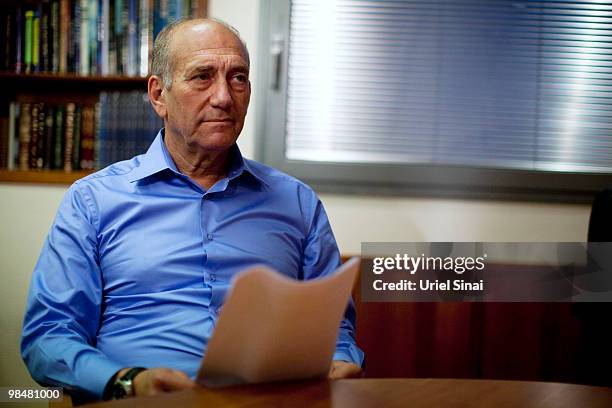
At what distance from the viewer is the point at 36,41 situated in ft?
7.70

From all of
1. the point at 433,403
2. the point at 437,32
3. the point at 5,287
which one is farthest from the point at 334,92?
the point at 433,403

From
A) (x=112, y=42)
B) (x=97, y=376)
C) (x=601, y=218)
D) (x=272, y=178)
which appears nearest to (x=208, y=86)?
(x=272, y=178)

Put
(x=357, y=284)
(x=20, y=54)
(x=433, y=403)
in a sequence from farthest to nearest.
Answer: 1. (x=20, y=54)
2. (x=357, y=284)
3. (x=433, y=403)

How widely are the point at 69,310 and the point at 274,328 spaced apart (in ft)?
2.07

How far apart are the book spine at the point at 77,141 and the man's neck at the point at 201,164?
0.86 m

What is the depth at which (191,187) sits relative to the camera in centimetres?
154

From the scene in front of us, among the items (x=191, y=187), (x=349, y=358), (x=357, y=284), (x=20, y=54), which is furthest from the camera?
(x=20, y=54)

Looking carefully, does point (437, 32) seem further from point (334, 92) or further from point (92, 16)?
point (92, 16)

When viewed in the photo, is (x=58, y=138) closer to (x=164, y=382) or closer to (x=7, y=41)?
(x=7, y=41)

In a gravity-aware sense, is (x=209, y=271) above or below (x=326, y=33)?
below

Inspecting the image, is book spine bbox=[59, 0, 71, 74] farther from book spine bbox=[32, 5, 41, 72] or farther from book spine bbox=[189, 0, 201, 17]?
book spine bbox=[189, 0, 201, 17]

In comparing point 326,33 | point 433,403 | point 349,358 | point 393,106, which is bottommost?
point 349,358

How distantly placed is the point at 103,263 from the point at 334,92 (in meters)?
1.17

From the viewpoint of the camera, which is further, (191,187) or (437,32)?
(437,32)
